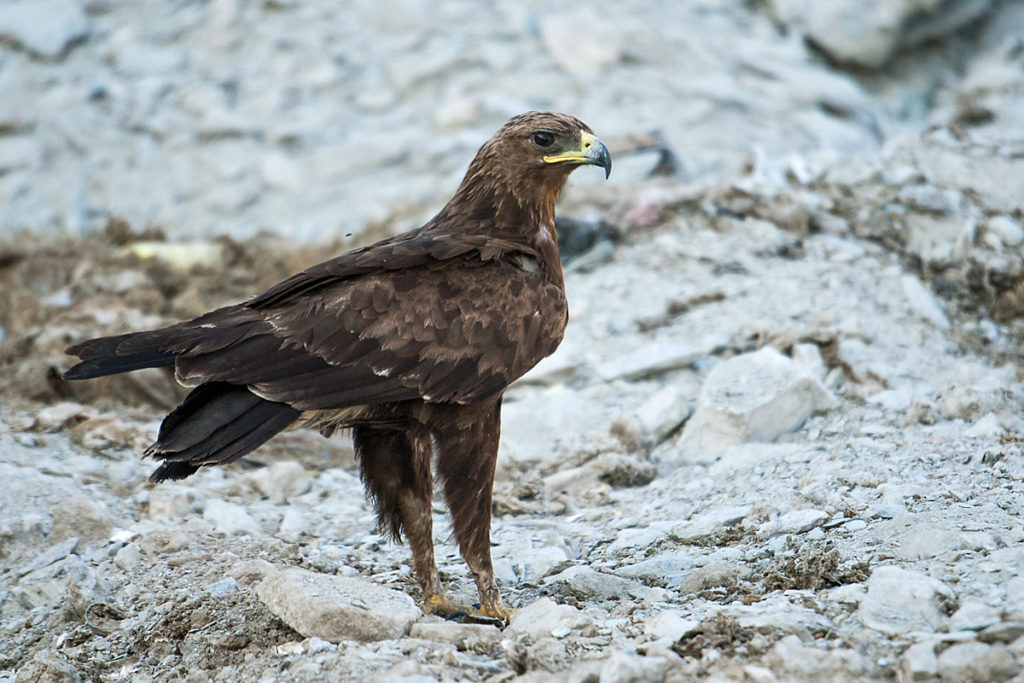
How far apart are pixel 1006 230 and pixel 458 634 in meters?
6.50

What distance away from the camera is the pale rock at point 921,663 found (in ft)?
10.3

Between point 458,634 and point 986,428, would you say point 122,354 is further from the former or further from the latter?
point 986,428

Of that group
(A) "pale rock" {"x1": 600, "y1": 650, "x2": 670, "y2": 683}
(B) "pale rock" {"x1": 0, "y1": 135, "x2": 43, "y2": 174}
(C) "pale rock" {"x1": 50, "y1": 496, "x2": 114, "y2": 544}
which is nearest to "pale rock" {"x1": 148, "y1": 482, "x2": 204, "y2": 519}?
(C) "pale rock" {"x1": 50, "y1": 496, "x2": 114, "y2": 544}

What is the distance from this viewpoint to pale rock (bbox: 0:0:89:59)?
46.6 feet

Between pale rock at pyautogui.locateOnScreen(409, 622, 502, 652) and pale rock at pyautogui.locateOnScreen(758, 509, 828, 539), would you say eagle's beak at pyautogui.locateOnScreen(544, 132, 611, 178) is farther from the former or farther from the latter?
pale rock at pyautogui.locateOnScreen(409, 622, 502, 652)

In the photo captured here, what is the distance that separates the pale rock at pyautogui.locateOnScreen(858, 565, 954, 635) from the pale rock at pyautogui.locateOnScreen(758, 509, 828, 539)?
2.74 ft

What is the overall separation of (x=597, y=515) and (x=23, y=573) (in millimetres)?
2680

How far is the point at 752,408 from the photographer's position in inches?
239

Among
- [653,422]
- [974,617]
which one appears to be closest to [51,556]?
[653,422]

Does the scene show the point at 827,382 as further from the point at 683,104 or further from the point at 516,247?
the point at 683,104

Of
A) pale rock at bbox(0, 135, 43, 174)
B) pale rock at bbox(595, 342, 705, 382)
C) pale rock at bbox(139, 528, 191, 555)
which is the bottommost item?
pale rock at bbox(0, 135, 43, 174)

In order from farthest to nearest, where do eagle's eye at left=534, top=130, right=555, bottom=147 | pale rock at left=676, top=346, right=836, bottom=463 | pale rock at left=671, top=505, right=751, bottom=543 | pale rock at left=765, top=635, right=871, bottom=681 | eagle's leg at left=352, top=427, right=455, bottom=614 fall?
pale rock at left=676, top=346, right=836, bottom=463 < eagle's eye at left=534, top=130, right=555, bottom=147 < pale rock at left=671, top=505, right=751, bottom=543 < eagle's leg at left=352, top=427, right=455, bottom=614 < pale rock at left=765, top=635, right=871, bottom=681

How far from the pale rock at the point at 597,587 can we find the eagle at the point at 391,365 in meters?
0.29

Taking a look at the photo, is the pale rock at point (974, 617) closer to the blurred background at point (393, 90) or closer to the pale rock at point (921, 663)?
the pale rock at point (921, 663)
